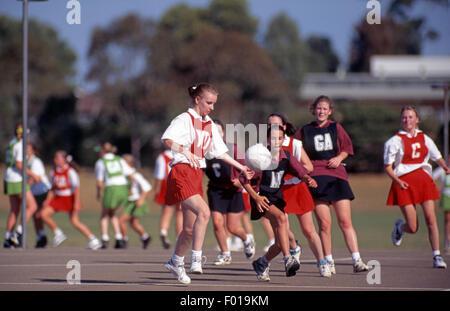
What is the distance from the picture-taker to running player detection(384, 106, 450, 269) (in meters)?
12.0

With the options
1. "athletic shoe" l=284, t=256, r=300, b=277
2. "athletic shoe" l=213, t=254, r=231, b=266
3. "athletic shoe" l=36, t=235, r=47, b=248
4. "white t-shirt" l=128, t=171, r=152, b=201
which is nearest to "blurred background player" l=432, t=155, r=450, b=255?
"athletic shoe" l=213, t=254, r=231, b=266

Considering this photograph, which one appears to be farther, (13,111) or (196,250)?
(13,111)

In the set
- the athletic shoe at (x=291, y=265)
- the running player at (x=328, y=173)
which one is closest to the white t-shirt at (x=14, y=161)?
the running player at (x=328, y=173)

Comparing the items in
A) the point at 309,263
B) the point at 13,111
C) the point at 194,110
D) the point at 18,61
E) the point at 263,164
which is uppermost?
the point at 18,61

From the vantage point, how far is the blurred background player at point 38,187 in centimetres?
1678

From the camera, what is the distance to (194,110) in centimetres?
968

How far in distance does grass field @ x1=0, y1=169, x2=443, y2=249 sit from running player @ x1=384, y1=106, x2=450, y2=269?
20.4 ft

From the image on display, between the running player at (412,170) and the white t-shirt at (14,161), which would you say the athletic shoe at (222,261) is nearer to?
the running player at (412,170)

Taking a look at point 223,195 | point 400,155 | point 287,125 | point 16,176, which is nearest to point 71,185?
point 16,176

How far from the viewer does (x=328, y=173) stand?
10898mm

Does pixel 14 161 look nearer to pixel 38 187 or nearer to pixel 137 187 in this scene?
pixel 38 187
